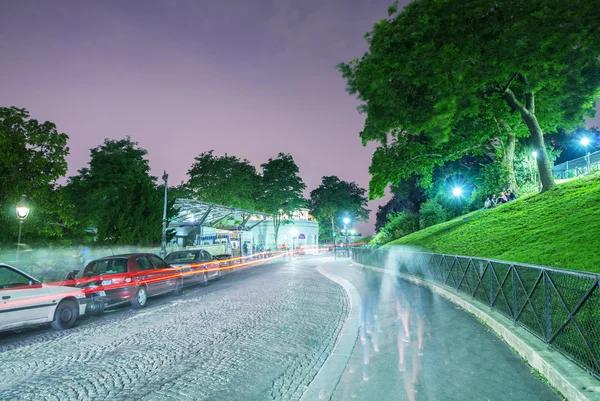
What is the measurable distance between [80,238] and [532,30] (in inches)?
988

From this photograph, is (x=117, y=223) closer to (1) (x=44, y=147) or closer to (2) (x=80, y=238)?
(2) (x=80, y=238)

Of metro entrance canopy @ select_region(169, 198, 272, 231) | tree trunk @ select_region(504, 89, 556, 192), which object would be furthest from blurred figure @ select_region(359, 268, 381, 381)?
metro entrance canopy @ select_region(169, 198, 272, 231)

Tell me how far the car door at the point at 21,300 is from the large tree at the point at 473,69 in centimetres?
1642

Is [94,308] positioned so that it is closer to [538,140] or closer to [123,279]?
[123,279]

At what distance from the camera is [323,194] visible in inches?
3543

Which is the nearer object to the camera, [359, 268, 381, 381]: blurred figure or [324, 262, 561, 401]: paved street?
[324, 262, 561, 401]: paved street

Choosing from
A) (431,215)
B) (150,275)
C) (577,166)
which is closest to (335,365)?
(150,275)

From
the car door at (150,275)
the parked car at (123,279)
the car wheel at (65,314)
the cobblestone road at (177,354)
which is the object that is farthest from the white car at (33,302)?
the car door at (150,275)

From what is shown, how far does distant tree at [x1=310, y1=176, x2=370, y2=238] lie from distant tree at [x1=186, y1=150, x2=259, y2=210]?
37841mm

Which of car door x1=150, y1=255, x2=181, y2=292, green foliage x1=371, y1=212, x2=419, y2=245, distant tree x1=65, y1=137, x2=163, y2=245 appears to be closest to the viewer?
car door x1=150, y1=255, x2=181, y2=292

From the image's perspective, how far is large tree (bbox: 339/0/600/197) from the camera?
1470 centimetres

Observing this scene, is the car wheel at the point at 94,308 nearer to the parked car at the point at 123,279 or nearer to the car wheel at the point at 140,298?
the parked car at the point at 123,279

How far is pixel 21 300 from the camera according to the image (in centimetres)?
742

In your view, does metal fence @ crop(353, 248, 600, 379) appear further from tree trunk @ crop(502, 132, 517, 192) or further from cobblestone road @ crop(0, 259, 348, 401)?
tree trunk @ crop(502, 132, 517, 192)
